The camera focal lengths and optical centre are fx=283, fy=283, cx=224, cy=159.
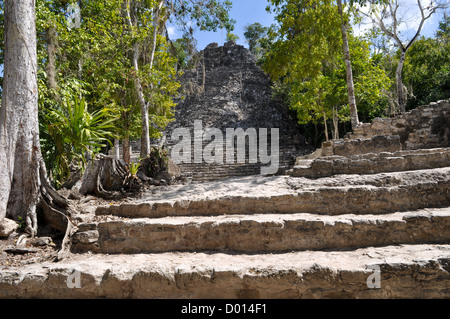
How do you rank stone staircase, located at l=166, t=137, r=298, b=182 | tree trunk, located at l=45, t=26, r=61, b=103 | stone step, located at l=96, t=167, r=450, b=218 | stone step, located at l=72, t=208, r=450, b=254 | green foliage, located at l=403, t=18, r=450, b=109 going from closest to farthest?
stone step, located at l=72, t=208, r=450, b=254 < stone step, located at l=96, t=167, r=450, b=218 < tree trunk, located at l=45, t=26, r=61, b=103 < stone staircase, located at l=166, t=137, r=298, b=182 < green foliage, located at l=403, t=18, r=450, b=109

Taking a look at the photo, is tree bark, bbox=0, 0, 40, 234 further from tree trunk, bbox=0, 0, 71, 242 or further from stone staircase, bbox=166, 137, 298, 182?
stone staircase, bbox=166, 137, 298, 182

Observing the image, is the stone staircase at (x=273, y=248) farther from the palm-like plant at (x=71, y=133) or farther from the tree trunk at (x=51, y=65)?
the tree trunk at (x=51, y=65)

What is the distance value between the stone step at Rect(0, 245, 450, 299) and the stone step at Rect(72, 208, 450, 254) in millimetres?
130

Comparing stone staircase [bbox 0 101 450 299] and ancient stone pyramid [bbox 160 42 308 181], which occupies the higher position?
ancient stone pyramid [bbox 160 42 308 181]

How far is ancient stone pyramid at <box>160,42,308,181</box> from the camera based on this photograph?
790 inches

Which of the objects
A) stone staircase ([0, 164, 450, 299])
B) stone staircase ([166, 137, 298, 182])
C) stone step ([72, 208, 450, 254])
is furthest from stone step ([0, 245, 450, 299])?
stone staircase ([166, 137, 298, 182])

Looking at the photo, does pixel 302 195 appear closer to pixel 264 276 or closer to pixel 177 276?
pixel 264 276

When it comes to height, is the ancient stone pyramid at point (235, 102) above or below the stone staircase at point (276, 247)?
above

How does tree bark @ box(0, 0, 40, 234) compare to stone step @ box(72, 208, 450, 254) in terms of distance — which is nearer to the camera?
stone step @ box(72, 208, 450, 254)

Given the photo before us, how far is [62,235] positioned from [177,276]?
6.39 feet

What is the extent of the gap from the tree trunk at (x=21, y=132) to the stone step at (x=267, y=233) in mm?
805

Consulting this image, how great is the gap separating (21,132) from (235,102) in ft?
65.7

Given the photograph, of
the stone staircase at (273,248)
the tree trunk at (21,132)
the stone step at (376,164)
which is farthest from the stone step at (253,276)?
the stone step at (376,164)

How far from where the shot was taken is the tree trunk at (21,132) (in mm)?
3422
